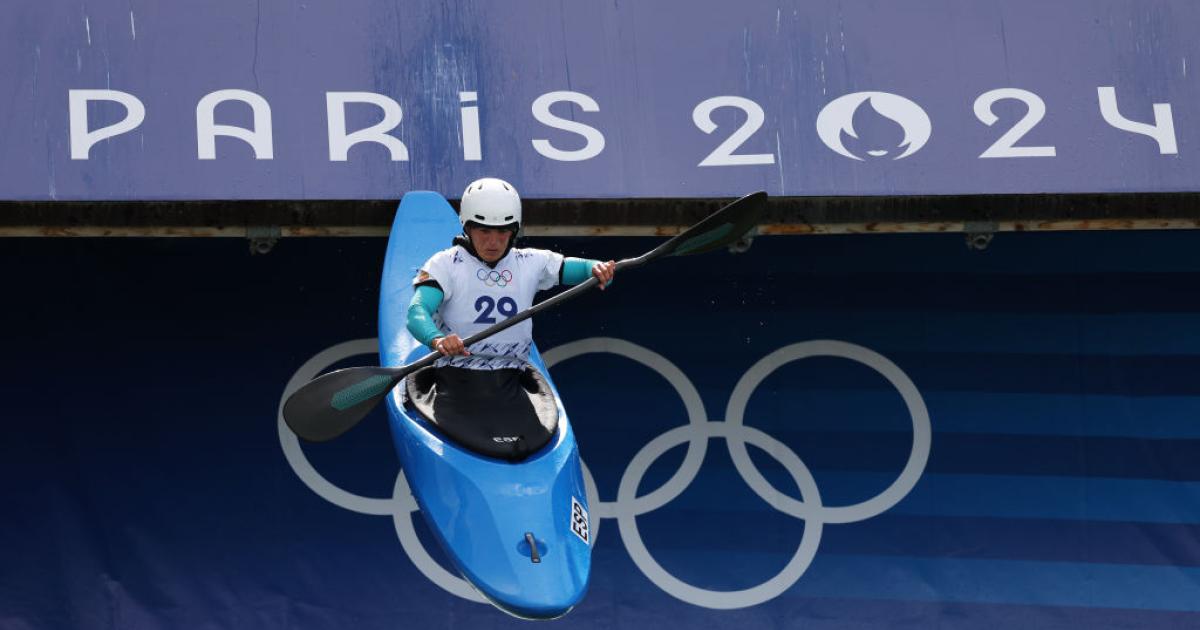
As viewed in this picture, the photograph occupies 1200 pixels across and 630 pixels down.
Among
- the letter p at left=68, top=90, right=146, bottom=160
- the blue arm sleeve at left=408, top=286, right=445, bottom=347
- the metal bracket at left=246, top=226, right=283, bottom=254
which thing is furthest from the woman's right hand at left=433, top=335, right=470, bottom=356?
the letter p at left=68, top=90, right=146, bottom=160

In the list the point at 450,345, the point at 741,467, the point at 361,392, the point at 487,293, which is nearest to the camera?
the point at 450,345

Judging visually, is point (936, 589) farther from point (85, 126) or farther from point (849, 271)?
point (85, 126)

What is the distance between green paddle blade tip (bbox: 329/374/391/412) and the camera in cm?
583

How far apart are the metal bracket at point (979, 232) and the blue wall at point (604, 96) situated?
31 centimetres

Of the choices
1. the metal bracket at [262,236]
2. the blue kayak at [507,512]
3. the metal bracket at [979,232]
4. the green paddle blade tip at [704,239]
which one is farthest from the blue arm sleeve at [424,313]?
the metal bracket at [979,232]

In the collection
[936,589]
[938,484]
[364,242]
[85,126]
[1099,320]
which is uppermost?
[85,126]

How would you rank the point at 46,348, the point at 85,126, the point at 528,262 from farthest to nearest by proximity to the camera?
the point at 46,348 → the point at 85,126 → the point at 528,262

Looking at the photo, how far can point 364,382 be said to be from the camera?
5.85 m

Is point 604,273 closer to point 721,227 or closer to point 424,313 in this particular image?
point 721,227

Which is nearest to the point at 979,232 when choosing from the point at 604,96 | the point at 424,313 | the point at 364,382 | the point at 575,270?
the point at 604,96

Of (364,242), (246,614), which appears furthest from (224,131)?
(246,614)

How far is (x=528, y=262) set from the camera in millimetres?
6074

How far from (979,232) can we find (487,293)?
7.39 feet

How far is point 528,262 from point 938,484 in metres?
2.52
